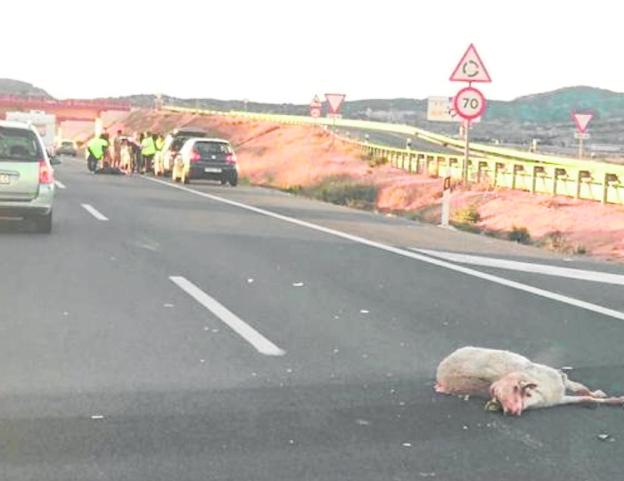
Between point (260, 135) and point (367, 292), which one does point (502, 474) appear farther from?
point (260, 135)

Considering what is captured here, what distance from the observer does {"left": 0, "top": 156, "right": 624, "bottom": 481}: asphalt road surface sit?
498 centimetres

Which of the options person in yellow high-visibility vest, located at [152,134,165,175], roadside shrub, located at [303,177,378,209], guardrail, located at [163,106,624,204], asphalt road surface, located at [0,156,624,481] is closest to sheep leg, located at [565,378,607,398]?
asphalt road surface, located at [0,156,624,481]

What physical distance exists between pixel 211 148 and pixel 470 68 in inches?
530

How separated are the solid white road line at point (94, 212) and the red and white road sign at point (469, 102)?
24.4 ft

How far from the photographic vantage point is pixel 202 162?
31.2 meters

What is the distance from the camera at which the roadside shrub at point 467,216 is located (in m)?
21.9

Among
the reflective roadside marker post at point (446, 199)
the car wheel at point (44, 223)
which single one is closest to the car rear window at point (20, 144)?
the car wheel at point (44, 223)

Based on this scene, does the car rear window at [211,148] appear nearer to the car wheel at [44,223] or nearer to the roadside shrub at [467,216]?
the roadside shrub at [467,216]

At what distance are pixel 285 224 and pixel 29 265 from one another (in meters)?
7.03

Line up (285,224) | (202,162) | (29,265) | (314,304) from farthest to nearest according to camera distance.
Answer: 1. (202,162)
2. (285,224)
3. (29,265)
4. (314,304)

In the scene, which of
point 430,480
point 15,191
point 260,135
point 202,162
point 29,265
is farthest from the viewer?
point 260,135

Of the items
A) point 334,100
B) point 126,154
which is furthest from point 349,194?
point 126,154

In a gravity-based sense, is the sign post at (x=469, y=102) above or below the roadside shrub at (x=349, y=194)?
above

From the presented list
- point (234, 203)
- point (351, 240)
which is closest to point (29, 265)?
point (351, 240)
